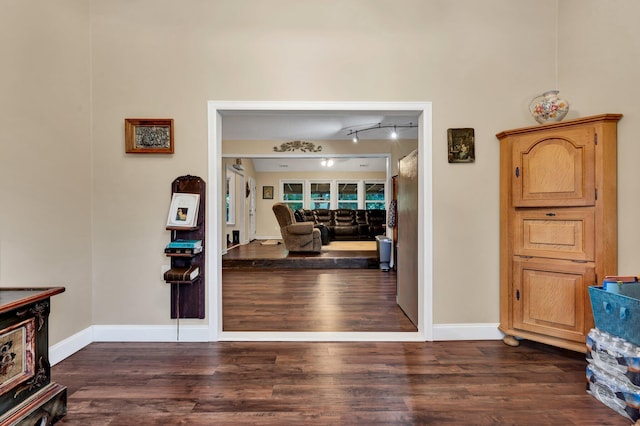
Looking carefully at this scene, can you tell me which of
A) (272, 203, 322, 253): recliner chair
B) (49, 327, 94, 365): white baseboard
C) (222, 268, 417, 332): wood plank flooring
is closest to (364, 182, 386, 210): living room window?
(272, 203, 322, 253): recliner chair

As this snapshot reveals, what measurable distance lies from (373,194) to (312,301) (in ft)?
25.4

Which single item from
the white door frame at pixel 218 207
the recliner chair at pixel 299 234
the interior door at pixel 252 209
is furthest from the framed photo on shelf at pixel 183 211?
the interior door at pixel 252 209

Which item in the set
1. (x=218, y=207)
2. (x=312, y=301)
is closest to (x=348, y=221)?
(x=312, y=301)

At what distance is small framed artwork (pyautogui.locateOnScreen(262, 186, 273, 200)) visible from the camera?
1061 centimetres

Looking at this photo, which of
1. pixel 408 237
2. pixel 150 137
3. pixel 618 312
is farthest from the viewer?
pixel 408 237

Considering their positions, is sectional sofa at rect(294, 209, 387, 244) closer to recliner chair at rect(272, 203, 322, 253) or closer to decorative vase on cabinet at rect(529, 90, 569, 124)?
recliner chair at rect(272, 203, 322, 253)

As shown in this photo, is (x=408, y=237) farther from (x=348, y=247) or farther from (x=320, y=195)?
(x=320, y=195)

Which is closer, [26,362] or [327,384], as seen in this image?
[26,362]

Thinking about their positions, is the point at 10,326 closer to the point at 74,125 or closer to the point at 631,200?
the point at 74,125

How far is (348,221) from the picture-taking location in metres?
9.79

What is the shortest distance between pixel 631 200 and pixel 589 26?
127cm

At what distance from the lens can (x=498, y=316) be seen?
250 cm

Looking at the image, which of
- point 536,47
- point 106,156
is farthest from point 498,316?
point 106,156

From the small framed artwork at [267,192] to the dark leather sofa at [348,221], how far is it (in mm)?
1438
